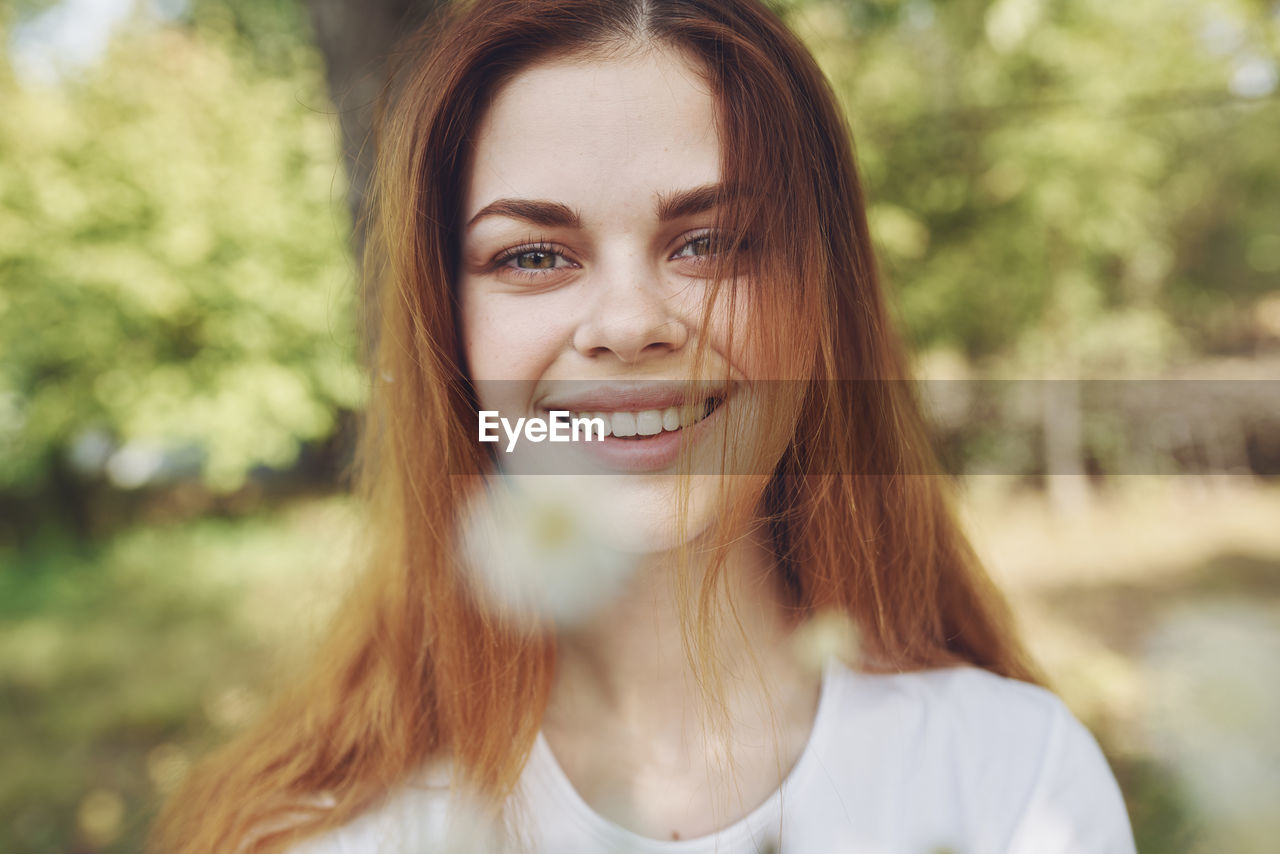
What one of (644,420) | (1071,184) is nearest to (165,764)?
(644,420)

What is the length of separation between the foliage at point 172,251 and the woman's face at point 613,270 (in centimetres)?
447

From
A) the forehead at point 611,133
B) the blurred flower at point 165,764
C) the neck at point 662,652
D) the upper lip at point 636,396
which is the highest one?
the forehead at point 611,133

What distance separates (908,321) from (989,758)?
2.76m

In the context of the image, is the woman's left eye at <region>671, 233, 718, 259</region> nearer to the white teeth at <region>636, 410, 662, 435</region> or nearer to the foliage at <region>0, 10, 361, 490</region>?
the white teeth at <region>636, 410, 662, 435</region>

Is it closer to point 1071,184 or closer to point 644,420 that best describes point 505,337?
point 644,420

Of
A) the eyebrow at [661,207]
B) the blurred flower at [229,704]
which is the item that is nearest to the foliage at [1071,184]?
the eyebrow at [661,207]

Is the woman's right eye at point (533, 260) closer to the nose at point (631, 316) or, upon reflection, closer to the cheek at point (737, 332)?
the nose at point (631, 316)

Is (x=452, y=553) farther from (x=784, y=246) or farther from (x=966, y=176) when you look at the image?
(x=966, y=176)

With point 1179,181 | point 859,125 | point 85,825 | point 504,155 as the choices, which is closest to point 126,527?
point 85,825

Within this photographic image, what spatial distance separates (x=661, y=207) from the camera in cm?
105

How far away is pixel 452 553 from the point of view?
1371 millimetres

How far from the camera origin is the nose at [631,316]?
1.05 m

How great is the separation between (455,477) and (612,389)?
1.24ft

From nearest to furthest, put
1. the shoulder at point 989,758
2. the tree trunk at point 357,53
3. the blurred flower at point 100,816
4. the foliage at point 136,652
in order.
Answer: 1. the shoulder at point 989,758
2. the tree trunk at point 357,53
3. the blurred flower at point 100,816
4. the foliage at point 136,652
